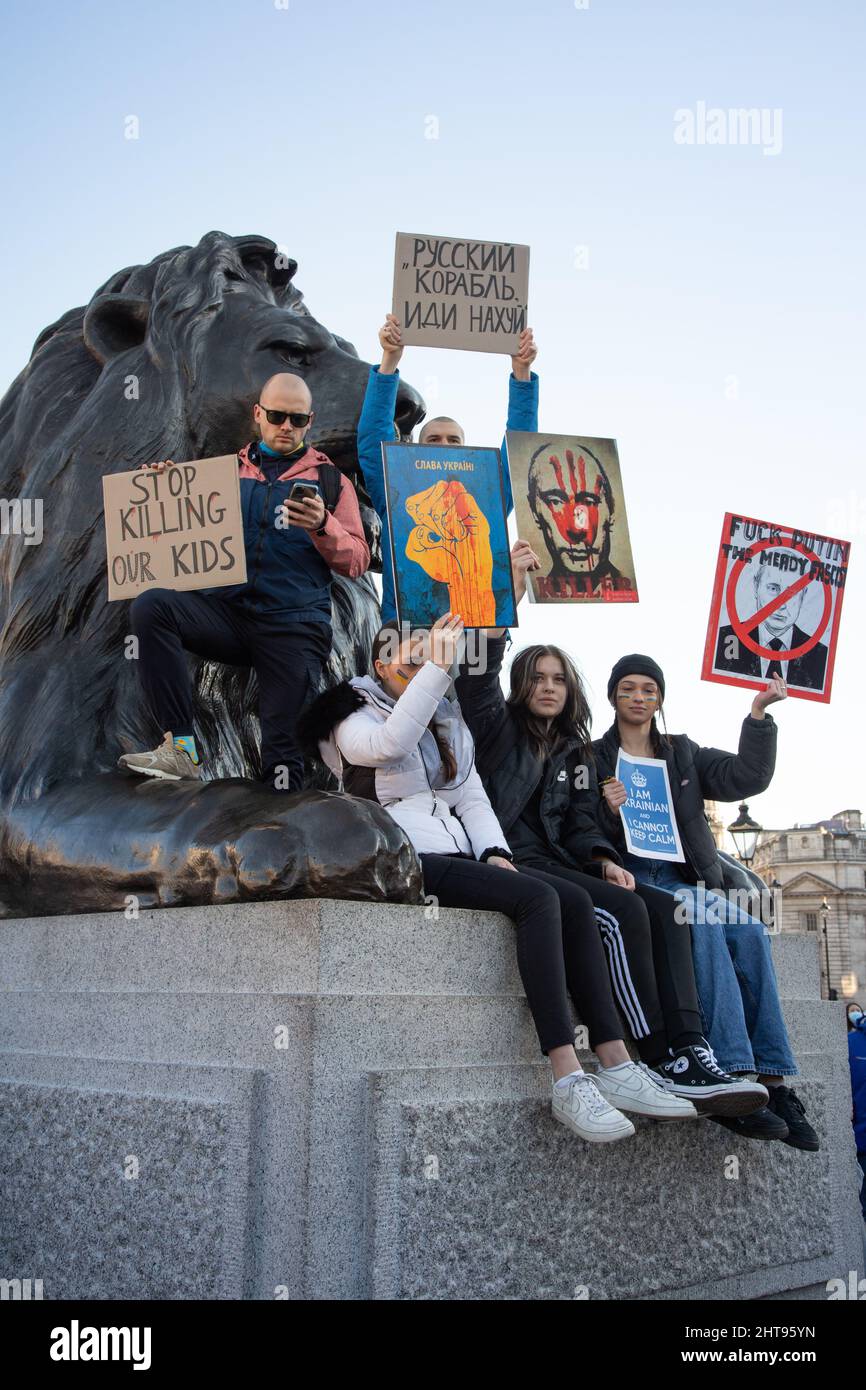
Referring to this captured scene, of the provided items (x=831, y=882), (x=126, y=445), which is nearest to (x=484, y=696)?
(x=126, y=445)

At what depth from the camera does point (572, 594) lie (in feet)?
15.0

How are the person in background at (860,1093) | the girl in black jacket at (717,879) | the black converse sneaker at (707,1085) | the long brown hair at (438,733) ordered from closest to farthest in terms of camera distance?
1. the black converse sneaker at (707,1085)
2. the long brown hair at (438,733)
3. the girl in black jacket at (717,879)
4. the person in background at (860,1093)

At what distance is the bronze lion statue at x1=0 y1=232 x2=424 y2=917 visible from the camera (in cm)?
372

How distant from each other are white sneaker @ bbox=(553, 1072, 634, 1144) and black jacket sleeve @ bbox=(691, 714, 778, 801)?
1847 millimetres

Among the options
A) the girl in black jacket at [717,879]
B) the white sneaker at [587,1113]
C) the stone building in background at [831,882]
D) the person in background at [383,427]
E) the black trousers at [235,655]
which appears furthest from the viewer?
the stone building in background at [831,882]

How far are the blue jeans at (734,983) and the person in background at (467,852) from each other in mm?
581

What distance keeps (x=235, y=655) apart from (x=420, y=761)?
2.26 feet

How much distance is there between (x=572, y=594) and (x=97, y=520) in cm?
169

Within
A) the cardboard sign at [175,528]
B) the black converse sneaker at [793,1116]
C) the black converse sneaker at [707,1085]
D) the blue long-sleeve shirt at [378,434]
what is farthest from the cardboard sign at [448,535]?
the black converse sneaker at [793,1116]

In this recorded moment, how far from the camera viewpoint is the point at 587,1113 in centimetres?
333

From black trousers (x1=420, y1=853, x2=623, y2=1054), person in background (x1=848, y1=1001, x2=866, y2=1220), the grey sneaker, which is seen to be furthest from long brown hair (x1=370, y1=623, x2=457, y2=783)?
person in background (x1=848, y1=1001, x2=866, y2=1220)

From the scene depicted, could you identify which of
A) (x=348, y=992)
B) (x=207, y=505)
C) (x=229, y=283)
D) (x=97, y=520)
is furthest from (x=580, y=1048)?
(x=229, y=283)

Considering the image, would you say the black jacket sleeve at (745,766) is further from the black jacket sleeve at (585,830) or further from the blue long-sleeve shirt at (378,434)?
the blue long-sleeve shirt at (378,434)

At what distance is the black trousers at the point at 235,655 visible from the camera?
389cm
